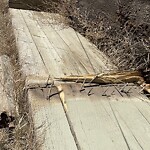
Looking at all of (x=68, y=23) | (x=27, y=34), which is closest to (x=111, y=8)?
(x=68, y=23)

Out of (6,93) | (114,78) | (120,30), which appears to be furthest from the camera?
(120,30)

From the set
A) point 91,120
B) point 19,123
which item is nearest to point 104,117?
point 91,120

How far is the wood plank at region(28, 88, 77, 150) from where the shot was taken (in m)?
2.05

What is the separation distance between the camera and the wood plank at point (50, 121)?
6.72ft

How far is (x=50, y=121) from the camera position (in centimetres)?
223

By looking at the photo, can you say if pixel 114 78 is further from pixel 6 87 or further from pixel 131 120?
pixel 6 87

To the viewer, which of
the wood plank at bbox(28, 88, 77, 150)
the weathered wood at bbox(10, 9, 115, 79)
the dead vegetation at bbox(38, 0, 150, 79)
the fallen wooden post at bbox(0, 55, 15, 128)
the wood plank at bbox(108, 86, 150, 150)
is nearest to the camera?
the wood plank at bbox(28, 88, 77, 150)

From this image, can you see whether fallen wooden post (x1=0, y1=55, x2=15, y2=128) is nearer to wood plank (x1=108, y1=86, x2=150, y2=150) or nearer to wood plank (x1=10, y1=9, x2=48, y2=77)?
wood plank (x1=10, y1=9, x2=48, y2=77)

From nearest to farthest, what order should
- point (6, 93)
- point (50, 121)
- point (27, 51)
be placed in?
point (50, 121)
point (6, 93)
point (27, 51)

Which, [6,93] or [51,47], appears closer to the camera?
[6,93]

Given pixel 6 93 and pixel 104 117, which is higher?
pixel 104 117

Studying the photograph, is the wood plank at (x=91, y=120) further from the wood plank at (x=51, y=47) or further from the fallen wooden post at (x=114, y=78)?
the wood plank at (x=51, y=47)

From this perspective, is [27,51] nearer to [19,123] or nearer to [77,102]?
[77,102]

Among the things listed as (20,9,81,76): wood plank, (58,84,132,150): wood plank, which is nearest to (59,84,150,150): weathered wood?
(58,84,132,150): wood plank
